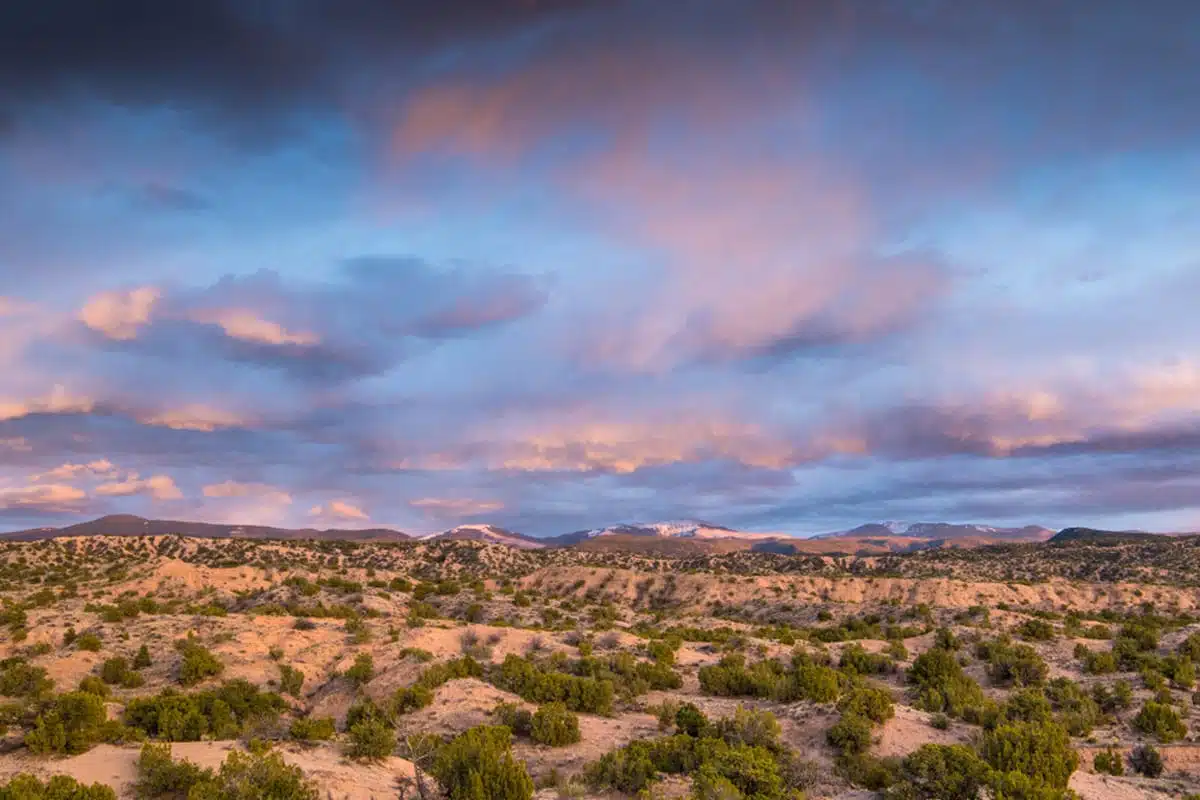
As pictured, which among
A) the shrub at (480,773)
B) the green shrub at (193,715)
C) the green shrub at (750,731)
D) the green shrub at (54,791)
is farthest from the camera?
the green shrub at (193,715)

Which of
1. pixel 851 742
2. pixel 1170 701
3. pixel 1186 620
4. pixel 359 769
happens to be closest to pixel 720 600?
pixel 1186 620

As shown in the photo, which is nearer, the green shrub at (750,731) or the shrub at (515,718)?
the green shrub at (750,731)

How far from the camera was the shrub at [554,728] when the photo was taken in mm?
18562

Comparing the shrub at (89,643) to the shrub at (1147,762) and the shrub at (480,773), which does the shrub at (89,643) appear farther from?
the shrub at (1147,762)

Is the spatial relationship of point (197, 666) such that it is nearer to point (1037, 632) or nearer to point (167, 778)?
point (167, 778)

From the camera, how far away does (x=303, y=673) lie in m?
26.7

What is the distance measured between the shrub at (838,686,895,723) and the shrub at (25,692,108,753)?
20.3m

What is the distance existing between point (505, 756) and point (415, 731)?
7.11 m

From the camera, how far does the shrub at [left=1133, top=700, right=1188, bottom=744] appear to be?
19438 mm

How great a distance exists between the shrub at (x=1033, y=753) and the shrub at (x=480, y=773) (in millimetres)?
10756

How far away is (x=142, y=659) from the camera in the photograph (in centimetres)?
2739

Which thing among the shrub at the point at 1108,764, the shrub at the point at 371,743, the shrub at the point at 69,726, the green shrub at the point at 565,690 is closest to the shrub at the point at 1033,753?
the shrub at the point at 1108,764

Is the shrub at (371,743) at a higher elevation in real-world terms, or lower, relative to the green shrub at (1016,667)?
higher

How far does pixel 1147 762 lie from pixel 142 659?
117 feet
